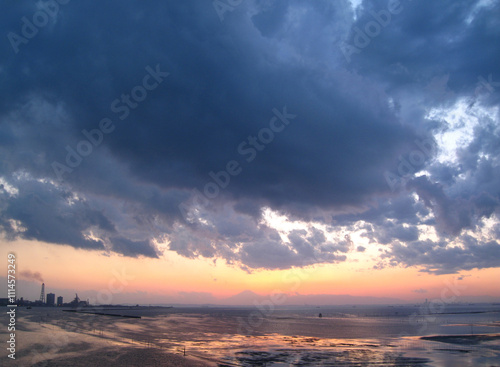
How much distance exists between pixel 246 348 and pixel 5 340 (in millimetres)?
49550

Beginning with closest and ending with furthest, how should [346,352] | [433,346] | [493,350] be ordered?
[346,352] < [493,350] < [433,346]

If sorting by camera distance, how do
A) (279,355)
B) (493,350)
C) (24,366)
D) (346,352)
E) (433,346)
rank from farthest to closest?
1. (433,346)
2. (493,350)
3. (346,352)
4. (279,355)
5. (24,366)

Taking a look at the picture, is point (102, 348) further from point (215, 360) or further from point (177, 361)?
point (215, 360)

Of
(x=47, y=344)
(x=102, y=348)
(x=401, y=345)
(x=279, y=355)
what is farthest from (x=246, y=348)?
(x=47, y=344)

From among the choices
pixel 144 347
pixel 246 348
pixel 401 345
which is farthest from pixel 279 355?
pixel 401 345

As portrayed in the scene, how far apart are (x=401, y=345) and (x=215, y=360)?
4158cm

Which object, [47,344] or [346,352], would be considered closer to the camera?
[346,352]

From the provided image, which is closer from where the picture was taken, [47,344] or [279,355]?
[279,355]

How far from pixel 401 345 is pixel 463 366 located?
24.1 m

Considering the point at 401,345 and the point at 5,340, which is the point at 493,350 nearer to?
the point at 401,345

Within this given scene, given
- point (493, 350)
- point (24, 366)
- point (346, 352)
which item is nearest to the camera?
point (24, 366)

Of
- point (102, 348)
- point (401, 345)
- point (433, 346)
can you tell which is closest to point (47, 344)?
point (102, 348)

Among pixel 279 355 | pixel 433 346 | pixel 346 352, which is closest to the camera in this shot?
pixel 279 355

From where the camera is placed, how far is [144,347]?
66562 millimetres
